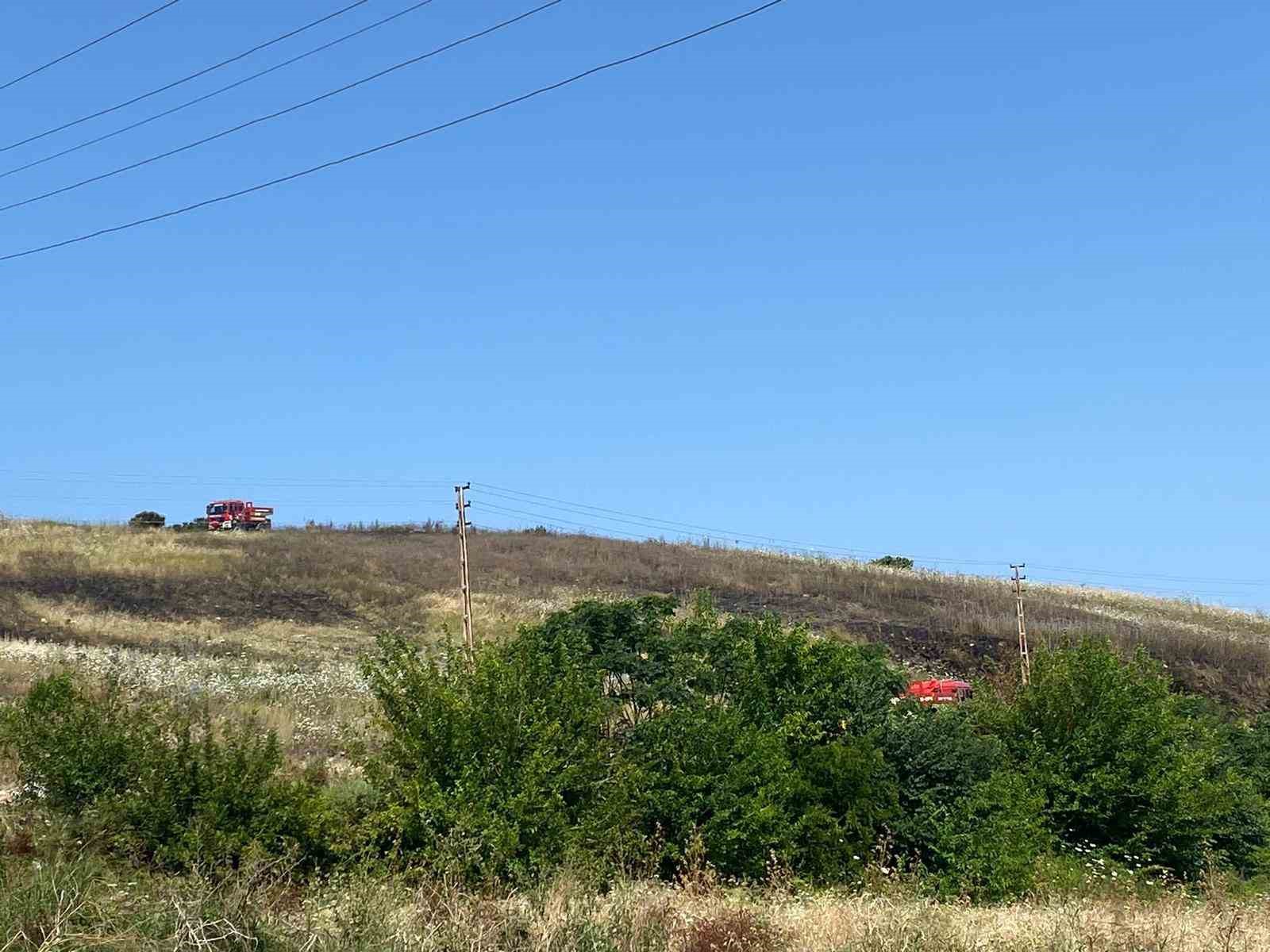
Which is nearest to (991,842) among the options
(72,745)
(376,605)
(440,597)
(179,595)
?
(72,745)

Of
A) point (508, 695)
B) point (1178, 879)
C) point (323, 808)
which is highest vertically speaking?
point (508, 695)

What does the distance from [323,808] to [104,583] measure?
43381mm

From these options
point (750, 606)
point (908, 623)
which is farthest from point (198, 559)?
point (908, 623)

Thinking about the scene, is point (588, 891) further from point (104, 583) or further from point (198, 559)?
point (198, 559)

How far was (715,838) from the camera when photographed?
1814cm

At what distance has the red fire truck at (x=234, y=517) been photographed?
85.1 m

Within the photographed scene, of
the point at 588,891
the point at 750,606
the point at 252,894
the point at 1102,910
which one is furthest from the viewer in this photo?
the point at 750,606

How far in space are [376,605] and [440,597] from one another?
3.54 m

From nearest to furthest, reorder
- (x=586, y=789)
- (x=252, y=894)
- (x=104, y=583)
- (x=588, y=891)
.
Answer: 1. (x=252, y=894)
2. (x=588, y=891)
3. (x=586, y=789)
4. (x=104, y=583)

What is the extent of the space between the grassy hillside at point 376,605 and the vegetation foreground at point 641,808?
8668 mm

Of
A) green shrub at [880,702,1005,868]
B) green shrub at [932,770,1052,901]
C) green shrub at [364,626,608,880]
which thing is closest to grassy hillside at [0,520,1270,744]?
green shrub at [364,626,608,880]

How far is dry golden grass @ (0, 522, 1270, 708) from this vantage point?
158 feet

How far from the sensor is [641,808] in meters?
18.3

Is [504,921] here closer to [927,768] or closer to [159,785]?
[159,785]
